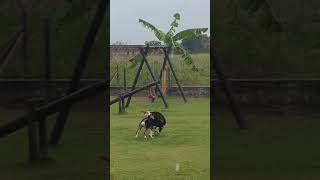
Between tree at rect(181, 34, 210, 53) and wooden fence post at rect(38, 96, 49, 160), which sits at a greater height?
tree at rect(181, 34, 210, 53)

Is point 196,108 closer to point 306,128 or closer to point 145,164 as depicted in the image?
point 306,128

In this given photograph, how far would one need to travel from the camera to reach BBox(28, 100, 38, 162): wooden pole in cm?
422

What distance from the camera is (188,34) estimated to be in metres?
11.0

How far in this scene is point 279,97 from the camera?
33.3 ft

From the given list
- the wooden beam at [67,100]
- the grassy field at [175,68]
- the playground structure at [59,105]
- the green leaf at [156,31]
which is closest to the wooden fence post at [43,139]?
the playground structure at [59,105]

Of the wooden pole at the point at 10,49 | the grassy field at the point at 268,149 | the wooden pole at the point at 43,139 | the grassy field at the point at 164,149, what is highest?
the wooden pole at the point at 10,49

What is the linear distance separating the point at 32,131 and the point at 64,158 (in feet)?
1.78

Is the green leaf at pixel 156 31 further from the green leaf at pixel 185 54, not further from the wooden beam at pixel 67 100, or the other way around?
the wooden beam at pixel 67 100

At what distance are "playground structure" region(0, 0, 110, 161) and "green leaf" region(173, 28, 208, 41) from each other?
17.0 feet

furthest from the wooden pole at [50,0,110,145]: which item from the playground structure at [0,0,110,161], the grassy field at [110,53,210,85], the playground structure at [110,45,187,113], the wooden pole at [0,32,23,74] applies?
the grassy field at [110,53,210,85]

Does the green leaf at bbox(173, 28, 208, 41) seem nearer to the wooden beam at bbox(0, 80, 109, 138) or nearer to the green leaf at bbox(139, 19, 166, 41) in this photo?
the green leaf at bbox(139, 19, 166, 41)

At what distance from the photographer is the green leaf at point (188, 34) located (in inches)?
406

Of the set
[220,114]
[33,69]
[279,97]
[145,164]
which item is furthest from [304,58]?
[145,164]

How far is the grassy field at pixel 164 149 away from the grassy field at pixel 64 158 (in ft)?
0.57
